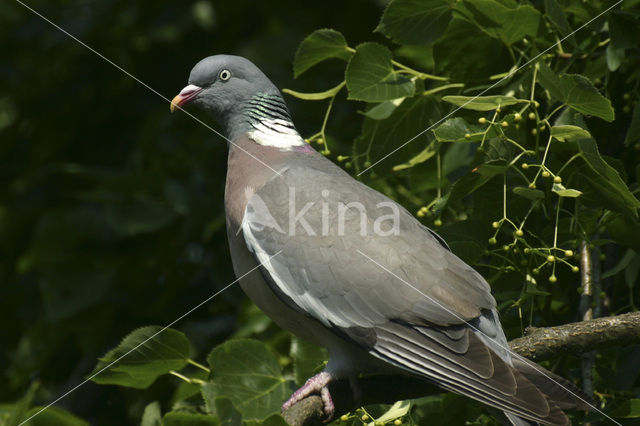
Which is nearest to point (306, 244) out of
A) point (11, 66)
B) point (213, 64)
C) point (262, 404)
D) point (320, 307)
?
point (320, 307)

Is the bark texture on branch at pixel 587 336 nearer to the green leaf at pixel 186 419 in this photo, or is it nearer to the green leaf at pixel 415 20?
the green leaf at pixel 186 419

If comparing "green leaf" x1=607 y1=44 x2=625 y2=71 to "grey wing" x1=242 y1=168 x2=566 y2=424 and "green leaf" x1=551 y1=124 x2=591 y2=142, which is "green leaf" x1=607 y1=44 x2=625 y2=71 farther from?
"grey wing" x1=242 y1=168 x2=566 y2=424

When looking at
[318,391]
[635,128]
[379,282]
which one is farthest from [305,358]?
[635,128]

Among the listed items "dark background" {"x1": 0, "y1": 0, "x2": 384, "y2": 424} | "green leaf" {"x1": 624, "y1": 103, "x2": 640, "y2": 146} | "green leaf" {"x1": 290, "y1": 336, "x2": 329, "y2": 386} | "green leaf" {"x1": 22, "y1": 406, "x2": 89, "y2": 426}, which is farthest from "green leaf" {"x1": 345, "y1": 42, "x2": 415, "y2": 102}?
"green leaf" {"x1": 22, "y1": 406, "x2": 89, "y2": 426}

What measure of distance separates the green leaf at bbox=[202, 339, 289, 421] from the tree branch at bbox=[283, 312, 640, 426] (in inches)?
9.5

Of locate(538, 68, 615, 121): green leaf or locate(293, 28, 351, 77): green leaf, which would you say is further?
locate(293, 28, 351, 77): green leaf

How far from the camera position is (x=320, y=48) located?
2947mm

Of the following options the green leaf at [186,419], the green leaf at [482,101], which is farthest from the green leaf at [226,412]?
the green leaf at [482,101]

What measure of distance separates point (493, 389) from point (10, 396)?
118 inches

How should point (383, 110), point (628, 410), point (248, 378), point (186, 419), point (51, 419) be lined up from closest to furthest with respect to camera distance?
point (186, 419)
point (628, 410)
point (51, 419)
point (248, 378)
point (383, 110)

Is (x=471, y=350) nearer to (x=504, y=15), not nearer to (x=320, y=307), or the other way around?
(x=320, y=307)

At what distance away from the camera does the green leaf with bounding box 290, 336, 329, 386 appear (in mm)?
2846

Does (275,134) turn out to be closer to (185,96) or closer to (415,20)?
(185,96)

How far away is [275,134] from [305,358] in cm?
91
